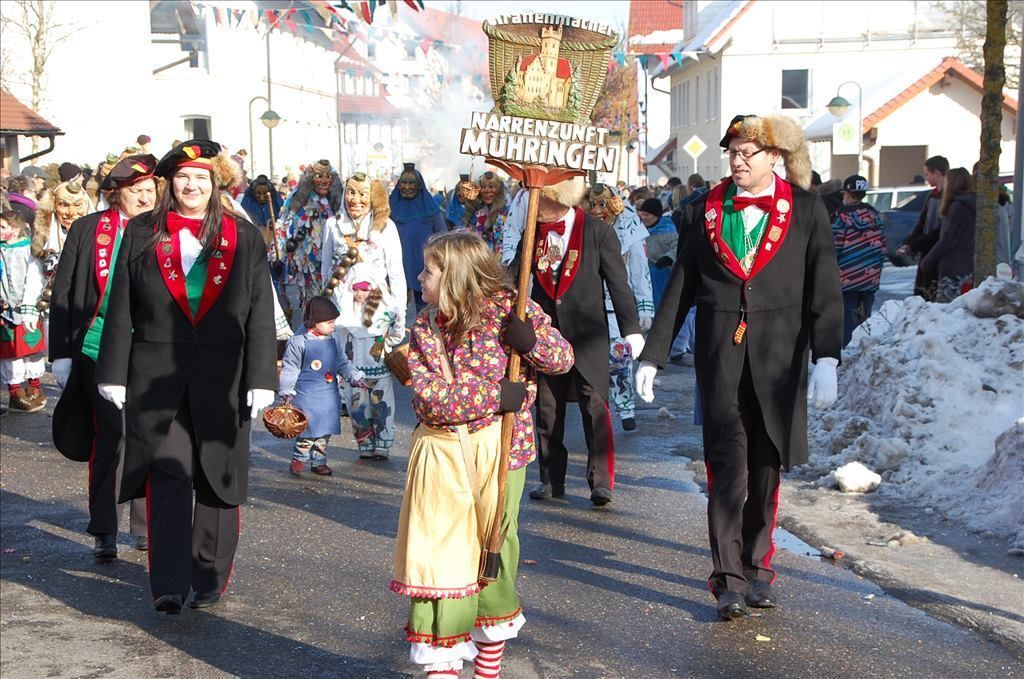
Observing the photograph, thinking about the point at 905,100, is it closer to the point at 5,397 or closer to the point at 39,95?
the point at 39,95

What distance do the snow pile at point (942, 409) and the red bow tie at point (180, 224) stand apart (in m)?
4.07

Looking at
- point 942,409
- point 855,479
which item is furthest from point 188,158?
point 942,409

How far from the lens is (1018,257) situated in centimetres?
1074

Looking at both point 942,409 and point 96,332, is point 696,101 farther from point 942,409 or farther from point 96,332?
point 96,332

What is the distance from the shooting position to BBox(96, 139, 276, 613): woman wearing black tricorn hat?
565 cm

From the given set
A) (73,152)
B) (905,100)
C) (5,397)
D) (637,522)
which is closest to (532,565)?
(637,522)

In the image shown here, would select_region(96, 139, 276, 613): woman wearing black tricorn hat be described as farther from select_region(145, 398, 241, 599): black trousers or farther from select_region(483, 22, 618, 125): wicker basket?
select_region(483, 22, 618, 125): wicker basket

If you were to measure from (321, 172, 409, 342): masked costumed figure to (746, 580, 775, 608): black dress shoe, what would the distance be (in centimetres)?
419

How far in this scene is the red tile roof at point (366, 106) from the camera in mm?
69312

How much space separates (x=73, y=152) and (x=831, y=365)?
142 feet

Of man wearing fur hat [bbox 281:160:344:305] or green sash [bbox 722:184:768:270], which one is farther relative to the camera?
man wearing fur hat [bbox 281:160:344:305]

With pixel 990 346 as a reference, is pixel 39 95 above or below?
above

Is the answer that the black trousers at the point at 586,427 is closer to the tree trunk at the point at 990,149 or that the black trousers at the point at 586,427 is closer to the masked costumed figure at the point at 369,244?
the masked costumed figure at the point at 369,244

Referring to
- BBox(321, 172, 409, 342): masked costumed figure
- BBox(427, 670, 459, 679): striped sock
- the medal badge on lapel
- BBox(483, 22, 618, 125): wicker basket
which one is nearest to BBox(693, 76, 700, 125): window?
BBox(321, 172, 409, 342): masked costumed figure
